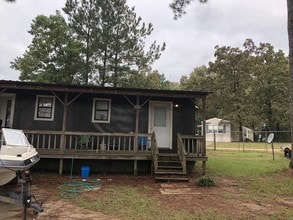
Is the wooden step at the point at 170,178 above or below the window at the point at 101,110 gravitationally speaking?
below

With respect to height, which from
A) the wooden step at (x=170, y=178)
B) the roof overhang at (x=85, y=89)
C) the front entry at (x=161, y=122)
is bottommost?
the wooden step at (x=170, y=178)

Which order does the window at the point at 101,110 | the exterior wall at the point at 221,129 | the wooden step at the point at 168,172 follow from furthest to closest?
the exterior wall at the point at 221,129 < the window at the point at 101,110 < the wooden step at the point at 168,172

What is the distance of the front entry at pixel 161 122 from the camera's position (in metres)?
11.3

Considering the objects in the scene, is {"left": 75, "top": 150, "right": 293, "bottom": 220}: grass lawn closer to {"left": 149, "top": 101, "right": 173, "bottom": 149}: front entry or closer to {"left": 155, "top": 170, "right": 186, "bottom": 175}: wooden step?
{"left": 155, "top": 170, "right": 186, "bottom": 175}: wooden step

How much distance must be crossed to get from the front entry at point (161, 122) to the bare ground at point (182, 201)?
2.49m

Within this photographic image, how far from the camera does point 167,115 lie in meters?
11.4

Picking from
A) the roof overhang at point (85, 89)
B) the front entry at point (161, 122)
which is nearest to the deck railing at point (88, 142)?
the front entry at point (161, 122)

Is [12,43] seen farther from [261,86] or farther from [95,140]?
[261,86]

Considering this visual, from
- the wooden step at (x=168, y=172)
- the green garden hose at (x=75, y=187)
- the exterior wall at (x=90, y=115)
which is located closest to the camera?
the green garden hose at (x=75, y=187)

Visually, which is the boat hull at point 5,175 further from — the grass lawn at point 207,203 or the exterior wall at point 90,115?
the exterior wall at point 90,115

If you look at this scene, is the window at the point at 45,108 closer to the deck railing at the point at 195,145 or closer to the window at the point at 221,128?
the deck railing at the point at 195,145

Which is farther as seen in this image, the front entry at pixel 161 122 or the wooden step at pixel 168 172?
the front entry at pixel 161 122

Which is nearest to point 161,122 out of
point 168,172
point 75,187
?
point 168,172

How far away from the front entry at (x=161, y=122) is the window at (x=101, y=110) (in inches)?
72.0
